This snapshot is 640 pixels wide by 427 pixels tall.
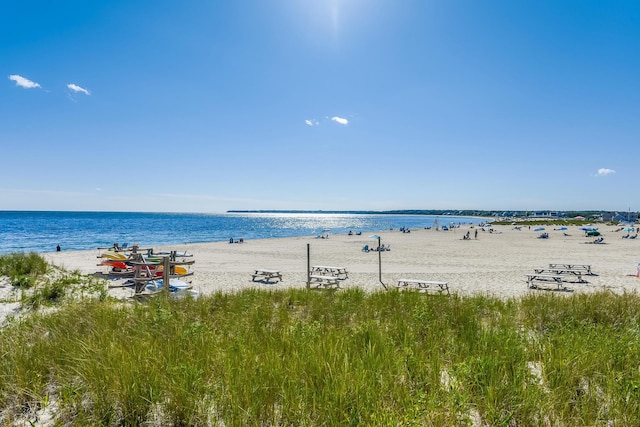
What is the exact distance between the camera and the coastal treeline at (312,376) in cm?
262

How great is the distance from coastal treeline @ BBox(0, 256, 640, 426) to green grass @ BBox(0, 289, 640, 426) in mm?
14

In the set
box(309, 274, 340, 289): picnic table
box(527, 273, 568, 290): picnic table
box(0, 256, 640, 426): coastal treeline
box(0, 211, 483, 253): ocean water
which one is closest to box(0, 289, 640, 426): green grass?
box(0, 256, 640, 426): coastal treeline

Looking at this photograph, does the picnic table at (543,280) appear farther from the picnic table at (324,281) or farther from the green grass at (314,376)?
the green grass at (314,376)

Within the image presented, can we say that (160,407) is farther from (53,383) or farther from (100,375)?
(53,383)

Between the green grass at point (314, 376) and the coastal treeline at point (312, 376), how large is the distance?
1 cm

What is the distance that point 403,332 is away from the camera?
436 centimetres

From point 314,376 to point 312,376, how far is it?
0.7 inches

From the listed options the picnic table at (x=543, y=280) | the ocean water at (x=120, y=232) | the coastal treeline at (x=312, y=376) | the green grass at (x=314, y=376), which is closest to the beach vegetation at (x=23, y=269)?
the coastal treeline at (x=312, y=376)

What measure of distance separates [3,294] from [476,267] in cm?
2118

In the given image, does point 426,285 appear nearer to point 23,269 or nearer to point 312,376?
point 312,376

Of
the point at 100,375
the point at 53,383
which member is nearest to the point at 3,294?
the point at 53,383

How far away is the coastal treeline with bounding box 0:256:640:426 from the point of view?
2621mm

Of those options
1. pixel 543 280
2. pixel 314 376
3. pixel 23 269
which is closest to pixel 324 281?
pixel 543 280

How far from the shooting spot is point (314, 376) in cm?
297
